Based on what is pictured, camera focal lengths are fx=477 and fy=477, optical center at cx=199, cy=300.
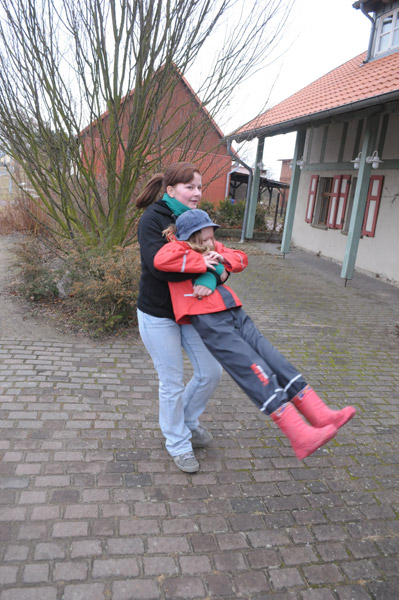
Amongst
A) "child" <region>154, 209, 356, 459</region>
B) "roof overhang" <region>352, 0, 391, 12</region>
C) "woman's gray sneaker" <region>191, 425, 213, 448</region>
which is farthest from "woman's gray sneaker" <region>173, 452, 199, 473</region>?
"roof overhang" <region>352, 0, 391, 12</region>

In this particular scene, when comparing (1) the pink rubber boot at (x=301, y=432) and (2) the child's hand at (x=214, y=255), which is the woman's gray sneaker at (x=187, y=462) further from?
(2) the child's hand at (x=214, y=255)

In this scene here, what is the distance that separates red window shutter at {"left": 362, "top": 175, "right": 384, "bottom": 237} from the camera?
10703mm

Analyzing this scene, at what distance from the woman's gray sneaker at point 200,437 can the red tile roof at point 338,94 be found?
16.4ft

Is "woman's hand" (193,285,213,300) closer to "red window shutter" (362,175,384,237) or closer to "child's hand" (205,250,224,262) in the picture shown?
"child's hand" (205,250,224,262)

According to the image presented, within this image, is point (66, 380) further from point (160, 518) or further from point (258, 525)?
point (258, 525)

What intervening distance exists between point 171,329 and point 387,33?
12.7 metres

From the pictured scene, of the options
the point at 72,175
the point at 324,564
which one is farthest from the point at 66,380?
the point at 72,175

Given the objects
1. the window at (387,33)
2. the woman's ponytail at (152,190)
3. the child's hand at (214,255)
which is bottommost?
the child's hand at (214,255)

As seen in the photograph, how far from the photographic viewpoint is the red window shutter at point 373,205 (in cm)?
1070

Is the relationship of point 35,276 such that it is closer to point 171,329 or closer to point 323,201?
point 171,329

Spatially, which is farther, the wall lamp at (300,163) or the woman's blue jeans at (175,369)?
the wall lamp at (300,163)

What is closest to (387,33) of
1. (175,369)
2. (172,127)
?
(172,127)

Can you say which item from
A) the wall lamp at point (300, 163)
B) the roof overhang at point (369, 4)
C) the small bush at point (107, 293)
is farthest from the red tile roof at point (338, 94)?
the small bush at point (107, 293)

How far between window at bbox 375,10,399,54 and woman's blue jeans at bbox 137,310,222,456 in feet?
39.7
